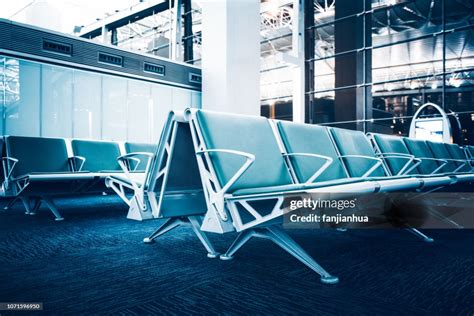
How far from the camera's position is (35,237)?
2518 mm

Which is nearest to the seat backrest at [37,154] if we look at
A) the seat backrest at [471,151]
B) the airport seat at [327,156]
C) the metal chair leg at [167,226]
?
the metal chair leg at [167,226]

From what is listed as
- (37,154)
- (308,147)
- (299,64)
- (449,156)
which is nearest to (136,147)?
(37,154)

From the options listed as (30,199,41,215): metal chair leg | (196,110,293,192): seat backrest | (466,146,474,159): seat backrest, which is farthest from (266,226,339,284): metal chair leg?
(466,146,474,159): seat backrest

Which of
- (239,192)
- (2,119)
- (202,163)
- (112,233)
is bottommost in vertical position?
(112,233)

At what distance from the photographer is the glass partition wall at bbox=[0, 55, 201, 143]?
19.8ft

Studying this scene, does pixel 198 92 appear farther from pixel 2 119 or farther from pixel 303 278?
pixel 303 278

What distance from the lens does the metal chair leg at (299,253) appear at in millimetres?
1550

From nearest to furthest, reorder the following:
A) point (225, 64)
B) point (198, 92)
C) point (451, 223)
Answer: point (451, 223) → point (225, 64) → point (198, 92)

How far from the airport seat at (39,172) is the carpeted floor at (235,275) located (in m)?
0.55

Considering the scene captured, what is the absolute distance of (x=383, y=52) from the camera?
14.7 metres

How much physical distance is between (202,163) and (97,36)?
14322 millimetres

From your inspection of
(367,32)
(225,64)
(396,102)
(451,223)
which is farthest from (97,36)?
(451,223)

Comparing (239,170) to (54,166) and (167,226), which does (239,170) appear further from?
(54,166)

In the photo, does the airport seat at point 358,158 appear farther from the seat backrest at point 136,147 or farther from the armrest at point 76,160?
the armrest at point 76,160
